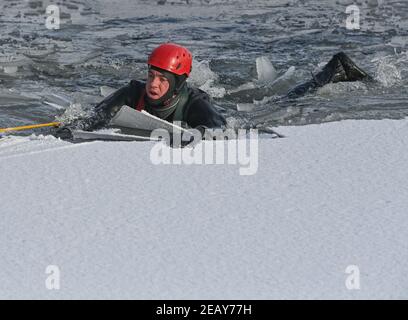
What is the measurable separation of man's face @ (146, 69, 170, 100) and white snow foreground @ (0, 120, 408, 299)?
1212 millimetres

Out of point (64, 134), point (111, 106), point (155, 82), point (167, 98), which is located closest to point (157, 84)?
point (155, 82)

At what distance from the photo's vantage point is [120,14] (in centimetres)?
1307

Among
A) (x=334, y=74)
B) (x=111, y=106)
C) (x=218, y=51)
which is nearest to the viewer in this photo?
(x=111, y=106)

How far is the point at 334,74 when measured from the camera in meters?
7.92

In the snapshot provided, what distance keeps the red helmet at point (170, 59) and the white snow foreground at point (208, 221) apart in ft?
4.00

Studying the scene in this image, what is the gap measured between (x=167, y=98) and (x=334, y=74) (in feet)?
7.08

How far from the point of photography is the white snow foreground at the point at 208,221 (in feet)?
10.9

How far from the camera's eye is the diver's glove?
564cm

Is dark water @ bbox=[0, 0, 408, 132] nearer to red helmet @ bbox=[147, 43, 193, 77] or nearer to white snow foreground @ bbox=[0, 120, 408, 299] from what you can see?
red helmet @ bbox=[147, 43, 193, 77]

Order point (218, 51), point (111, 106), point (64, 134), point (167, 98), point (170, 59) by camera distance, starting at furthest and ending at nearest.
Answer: point (218, 51), point (111, 106), point (167, 98), point (170, 59), point (64, 134)

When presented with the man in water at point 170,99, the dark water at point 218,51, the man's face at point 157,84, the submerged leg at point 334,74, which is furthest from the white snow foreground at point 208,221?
the submerged leg at point 334,74

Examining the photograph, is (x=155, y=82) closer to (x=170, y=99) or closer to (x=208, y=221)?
(x=170, y=99)

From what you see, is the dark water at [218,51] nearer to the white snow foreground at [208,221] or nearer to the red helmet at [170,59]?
the red helmet at [170,59]
